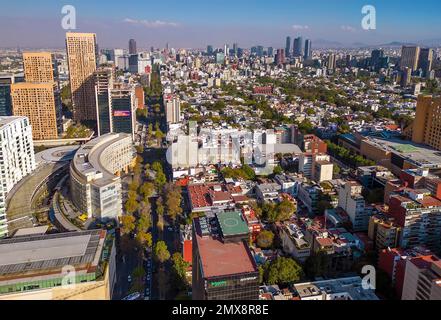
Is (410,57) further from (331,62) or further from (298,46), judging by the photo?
(298,46)

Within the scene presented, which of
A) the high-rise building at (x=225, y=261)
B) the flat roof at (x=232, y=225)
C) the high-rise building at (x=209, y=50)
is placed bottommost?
the high-rise building at (x=225, y=261)

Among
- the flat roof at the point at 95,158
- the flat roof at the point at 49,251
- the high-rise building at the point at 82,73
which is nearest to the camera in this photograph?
the flat roof at the point at 49,251

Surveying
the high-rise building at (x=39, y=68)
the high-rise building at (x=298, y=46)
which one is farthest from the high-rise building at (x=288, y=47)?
the high-rise building at (x=39, y=68)

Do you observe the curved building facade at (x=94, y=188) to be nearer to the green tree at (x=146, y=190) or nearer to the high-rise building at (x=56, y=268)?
the green tree at (x=146, y=190)

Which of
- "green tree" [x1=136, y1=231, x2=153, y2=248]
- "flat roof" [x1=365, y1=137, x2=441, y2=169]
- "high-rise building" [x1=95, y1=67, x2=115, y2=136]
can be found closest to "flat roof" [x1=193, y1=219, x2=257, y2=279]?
"green tree" [x1=136, y1=231, x2=153, y2=248]

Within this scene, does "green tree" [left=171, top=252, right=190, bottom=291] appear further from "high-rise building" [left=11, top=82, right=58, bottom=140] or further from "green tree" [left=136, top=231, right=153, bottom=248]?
"high-rise building" [left=11, top=82, right=58, bottom=140]

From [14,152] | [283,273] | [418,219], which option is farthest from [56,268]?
[418,219]

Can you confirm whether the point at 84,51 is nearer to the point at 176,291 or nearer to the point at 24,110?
the point at 24,110
